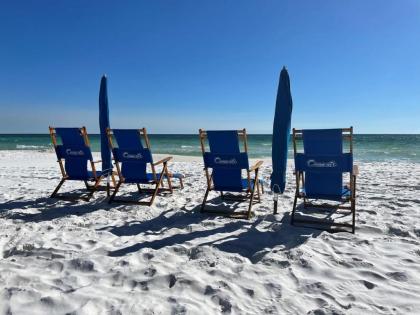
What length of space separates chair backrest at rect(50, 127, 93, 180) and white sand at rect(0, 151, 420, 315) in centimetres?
82

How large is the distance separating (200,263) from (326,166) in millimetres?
1996

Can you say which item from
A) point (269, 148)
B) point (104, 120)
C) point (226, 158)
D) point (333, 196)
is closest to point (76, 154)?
point (104, 120)

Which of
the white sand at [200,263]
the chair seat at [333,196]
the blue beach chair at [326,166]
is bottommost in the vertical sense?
the white sand at [200,263]

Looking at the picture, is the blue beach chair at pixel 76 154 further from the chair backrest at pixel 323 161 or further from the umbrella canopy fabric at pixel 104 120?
the chair backrest at pixel 323 161

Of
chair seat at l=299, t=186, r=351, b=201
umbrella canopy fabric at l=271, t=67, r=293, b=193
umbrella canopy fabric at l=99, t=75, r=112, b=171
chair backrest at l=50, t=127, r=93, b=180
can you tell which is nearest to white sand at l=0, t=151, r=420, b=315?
chair seat at l=299, t=186, r=351, b=201

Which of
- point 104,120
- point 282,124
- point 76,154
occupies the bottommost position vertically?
point 76,154

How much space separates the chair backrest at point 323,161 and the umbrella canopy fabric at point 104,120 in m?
3.06

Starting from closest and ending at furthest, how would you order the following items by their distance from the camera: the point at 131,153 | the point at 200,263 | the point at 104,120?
the point at 200,263
the point at 131,153
the point at 104,120

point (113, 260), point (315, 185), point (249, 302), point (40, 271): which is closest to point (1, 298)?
point (40, 271)

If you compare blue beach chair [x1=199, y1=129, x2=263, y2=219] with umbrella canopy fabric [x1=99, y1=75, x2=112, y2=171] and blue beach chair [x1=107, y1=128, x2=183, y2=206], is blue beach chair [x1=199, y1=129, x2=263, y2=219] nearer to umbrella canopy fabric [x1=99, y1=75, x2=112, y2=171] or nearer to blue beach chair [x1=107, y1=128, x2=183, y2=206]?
blue beach chair [x1=107, y1=128, x2=183, y2=206]

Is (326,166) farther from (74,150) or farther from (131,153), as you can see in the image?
(74,150)

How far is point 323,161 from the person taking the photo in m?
3.85

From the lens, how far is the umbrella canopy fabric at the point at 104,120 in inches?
209

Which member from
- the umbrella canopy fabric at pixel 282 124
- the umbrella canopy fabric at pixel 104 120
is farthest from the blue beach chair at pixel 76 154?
the umbrella canopy fabric at pixel 282 124
